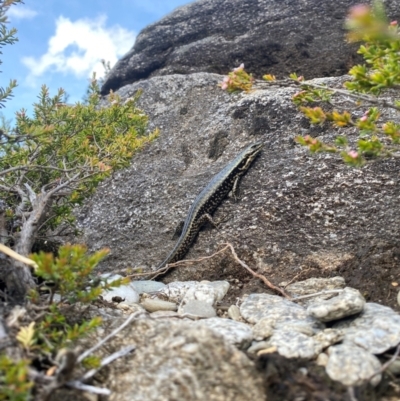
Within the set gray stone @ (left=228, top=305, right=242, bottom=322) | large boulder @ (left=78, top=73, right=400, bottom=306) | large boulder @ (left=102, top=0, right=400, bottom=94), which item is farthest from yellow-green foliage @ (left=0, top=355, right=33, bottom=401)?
large boulder @ (left=102, top=0, right=400, bottom=94)

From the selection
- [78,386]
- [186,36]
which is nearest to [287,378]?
[78,386]

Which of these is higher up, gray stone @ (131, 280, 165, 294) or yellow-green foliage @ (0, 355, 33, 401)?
yellow-green foliage @ (0, 355, 33, 401)

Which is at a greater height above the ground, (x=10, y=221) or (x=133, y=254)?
(x=10, y=221)

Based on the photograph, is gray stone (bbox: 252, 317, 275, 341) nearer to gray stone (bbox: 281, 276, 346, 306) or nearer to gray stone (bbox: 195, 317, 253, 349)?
gray stone (bbox: 195, 317, 253, 349)

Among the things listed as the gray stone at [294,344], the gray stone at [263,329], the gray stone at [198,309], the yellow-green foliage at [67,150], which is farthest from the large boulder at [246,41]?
the gray stone at [294,344]

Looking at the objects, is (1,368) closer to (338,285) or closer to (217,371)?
(217,371)

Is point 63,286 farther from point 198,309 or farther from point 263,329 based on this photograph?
point 198,309
